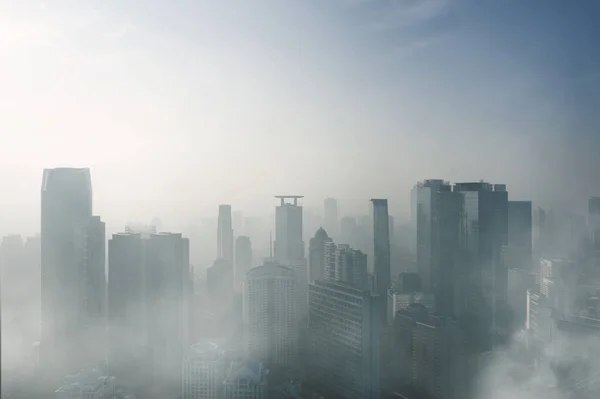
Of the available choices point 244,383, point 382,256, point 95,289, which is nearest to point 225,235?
point 95,289

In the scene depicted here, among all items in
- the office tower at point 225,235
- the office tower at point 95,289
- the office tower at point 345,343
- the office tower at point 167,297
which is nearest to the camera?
the office tower at point 345,343

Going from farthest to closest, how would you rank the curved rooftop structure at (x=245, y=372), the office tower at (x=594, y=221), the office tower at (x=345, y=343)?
the office tower at (x=345, y=343), the curved rooftop structure at (x=245, y=372), the office tower at (x=594, y=221)

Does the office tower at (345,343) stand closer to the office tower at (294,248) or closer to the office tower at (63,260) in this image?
the office tower at (294,248)

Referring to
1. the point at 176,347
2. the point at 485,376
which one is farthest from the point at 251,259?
the point at 485,376

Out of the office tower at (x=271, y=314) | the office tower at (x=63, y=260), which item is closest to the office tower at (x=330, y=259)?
the office tower at (x=271, y=314)

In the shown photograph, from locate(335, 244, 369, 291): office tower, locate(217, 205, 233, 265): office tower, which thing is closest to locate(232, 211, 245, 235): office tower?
locate(217, 205, 233, 265): office tower

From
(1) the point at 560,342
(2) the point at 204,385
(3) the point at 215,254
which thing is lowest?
(2) the point at 204,385

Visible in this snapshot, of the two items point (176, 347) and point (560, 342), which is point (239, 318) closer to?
point (176, 347)
